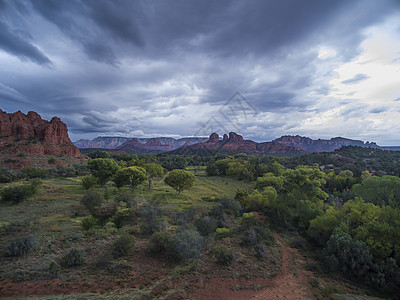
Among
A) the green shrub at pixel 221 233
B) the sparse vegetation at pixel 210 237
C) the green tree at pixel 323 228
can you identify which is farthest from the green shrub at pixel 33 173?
the green tree at pixel 323 228

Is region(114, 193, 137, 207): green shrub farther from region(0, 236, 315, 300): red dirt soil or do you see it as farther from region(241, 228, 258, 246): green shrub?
region(241, 228, 258, 246): green shrub

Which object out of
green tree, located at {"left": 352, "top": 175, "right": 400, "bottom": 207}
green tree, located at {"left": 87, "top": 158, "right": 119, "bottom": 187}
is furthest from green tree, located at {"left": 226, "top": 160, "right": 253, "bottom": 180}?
green tree, located at {"left": 87, "top": 158, "right": 119, "bottom": 187}

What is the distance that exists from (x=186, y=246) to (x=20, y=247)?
43.7ft

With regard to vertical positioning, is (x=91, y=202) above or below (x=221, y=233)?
above

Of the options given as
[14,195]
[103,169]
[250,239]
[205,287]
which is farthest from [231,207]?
[14,195]

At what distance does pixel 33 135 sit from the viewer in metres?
86.8

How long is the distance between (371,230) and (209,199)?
24.7 metres

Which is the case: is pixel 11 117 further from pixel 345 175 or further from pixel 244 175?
pixel 345 175

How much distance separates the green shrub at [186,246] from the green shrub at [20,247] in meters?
11.3

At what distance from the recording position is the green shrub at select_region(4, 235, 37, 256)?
14.2m

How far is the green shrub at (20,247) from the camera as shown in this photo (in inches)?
558

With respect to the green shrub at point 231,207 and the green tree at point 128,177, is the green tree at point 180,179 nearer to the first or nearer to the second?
the green tree at point 128,177

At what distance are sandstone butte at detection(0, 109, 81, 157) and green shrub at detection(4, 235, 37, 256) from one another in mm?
82639

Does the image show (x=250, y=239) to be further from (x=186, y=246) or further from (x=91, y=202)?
(x=91, y=202)
